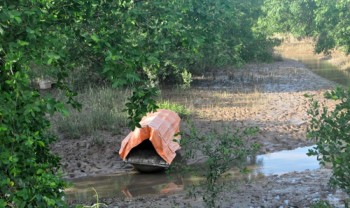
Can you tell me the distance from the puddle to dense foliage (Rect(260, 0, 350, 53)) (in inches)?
771

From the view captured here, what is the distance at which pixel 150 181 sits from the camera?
12234 millimetres

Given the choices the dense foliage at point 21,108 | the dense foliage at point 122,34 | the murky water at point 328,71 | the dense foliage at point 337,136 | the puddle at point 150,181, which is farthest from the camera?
the murky water at point 328,71

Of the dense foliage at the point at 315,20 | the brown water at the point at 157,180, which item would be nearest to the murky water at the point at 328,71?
the dense foliage at the point at 315,20

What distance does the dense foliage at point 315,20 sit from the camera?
32500mm

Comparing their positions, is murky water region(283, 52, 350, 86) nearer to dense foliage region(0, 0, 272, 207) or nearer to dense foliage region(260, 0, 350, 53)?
dense foliage region(260, 0, 350, 53)

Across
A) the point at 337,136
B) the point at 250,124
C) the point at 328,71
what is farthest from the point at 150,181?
the point at 328,71

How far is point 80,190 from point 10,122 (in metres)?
8.03

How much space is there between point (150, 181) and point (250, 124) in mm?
5723

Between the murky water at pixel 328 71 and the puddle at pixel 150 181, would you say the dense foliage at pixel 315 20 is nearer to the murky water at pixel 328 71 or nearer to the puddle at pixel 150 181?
the murky water at pixel 328 71

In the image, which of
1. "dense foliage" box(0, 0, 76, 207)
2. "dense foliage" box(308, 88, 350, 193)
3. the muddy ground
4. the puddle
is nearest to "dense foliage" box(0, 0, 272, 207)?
"dense foliage" box(0, 0, 76, 207)

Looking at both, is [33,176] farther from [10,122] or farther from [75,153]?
[75,153]

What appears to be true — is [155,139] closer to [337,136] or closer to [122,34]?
[337,136]

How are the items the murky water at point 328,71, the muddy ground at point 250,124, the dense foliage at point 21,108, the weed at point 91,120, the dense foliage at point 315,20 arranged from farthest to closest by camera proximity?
the dense foliage at point 315,20 < the murky water at point 328,71 < the weed at point 91,120 < the muddy ground at point 250,124 < the dense foliage at point 21,108

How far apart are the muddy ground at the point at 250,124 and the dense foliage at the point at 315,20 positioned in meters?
3.36
